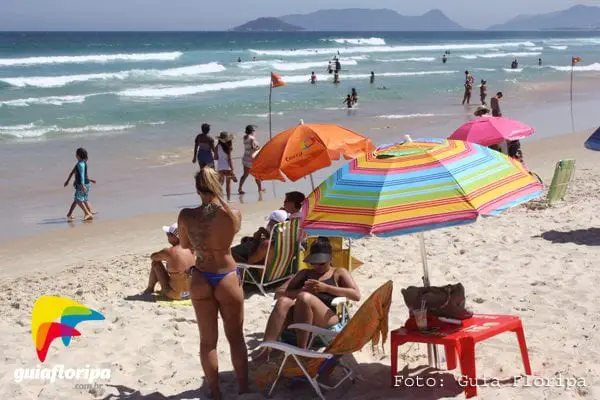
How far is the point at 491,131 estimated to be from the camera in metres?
8.55

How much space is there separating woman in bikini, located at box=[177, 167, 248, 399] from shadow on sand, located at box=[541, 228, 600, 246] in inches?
178

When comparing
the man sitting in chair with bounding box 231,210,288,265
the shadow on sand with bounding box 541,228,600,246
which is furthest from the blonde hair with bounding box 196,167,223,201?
the shadow on sand with bounding box 541,228,600,246

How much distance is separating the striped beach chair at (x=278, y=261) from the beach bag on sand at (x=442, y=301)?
7.28 feet

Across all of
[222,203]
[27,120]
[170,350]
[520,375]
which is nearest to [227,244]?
[222,203]

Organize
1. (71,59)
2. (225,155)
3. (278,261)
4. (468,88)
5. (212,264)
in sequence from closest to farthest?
(212,264)
(278,261)
(225,155)
(468,88)
(71,59)

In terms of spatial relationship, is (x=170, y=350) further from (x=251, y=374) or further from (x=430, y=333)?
(x=430, y=333)

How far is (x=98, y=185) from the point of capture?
14.2 meters

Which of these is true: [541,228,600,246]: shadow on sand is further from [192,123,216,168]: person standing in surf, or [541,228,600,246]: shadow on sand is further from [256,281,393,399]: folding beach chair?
[192,123,216,168]: person standing in surf

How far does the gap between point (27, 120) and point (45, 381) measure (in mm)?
19621

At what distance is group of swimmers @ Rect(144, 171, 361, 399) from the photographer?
465 cm

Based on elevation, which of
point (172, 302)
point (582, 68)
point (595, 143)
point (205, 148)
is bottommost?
point (172, 302)

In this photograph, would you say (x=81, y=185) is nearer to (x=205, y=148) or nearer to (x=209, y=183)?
(x=205, y=148)

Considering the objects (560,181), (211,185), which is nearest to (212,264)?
(211,185)

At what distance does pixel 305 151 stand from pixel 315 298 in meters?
2.93
